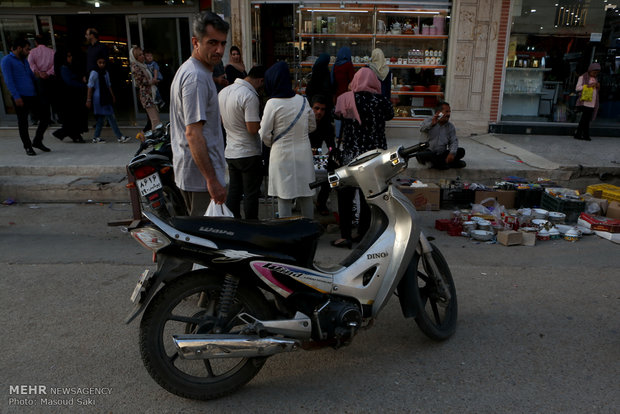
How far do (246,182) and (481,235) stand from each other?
279 centimetres

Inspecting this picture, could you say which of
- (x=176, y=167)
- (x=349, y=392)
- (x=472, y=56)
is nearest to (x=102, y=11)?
(x=472, y=56)

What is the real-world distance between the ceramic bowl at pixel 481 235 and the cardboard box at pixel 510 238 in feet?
0.41

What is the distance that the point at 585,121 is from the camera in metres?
10.1

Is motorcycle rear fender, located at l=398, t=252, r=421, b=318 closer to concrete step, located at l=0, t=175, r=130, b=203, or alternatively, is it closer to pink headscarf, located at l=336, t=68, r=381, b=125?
pink headscarf, located at l=336, t=68, r=381, b=125

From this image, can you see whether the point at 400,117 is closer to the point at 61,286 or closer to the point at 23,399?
the point at 61,286

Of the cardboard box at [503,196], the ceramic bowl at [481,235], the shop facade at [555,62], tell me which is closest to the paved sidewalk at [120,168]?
the cardboard box at [503,196]

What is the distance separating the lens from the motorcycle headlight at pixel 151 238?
242cm

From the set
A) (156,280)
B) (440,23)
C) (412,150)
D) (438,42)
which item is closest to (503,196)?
(412,150)

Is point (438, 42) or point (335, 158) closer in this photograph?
point (335, 158)

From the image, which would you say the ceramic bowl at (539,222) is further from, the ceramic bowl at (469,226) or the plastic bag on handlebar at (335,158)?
the plastic bag on handlebar at (335,158)

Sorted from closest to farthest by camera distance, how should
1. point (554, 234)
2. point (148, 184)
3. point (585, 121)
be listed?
point (148, 184) → point (554, 234) → point (585, 121)

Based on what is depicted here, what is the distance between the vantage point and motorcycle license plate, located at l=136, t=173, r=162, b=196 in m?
4.11

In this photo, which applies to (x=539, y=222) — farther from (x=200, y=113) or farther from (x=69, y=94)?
(x=69, y=94)

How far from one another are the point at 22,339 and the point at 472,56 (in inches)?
399
